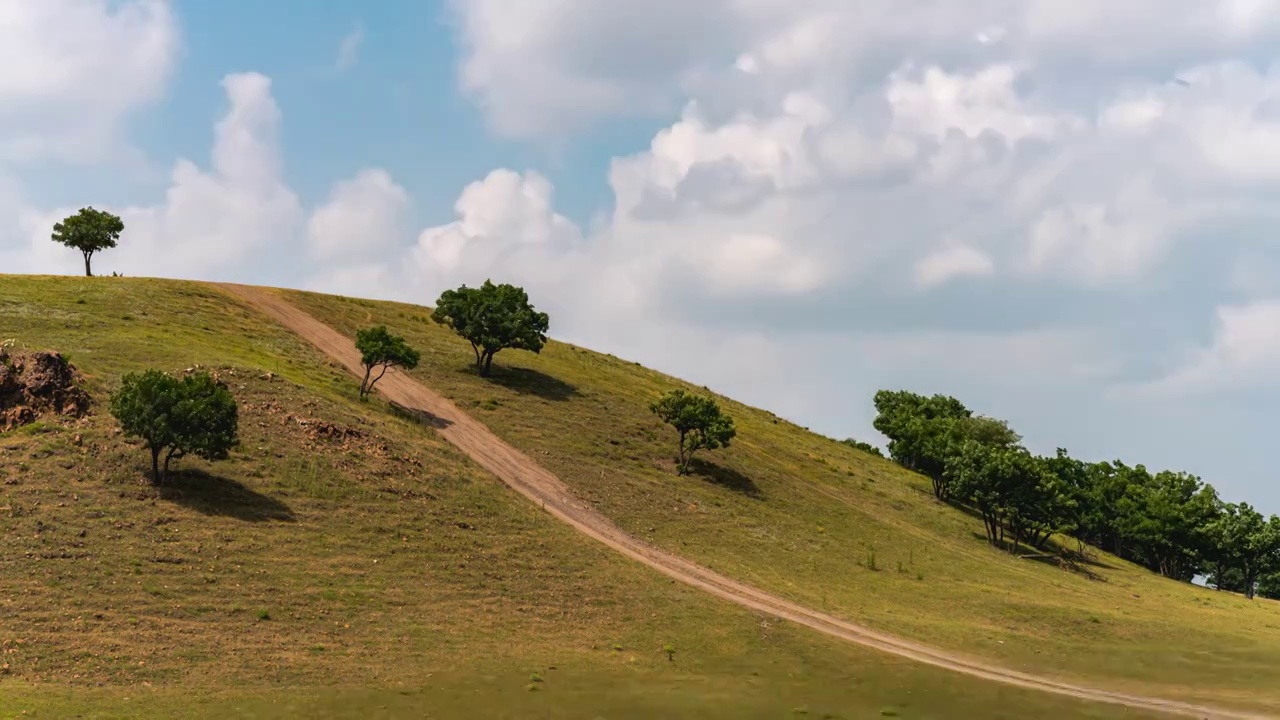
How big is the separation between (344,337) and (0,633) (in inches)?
2490

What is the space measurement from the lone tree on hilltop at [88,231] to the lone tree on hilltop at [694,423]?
67.5 metres

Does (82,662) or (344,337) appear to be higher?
(344,337)

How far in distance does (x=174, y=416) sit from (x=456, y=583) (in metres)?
18.4

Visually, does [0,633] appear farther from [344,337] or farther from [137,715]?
[344,337]

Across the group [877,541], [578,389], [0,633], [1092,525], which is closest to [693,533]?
[877,541]

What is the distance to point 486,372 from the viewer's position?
93625 mm

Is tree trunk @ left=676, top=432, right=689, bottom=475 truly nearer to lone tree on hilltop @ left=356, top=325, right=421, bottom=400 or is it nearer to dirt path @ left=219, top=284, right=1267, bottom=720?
dirt path @ left=219, top=284, right=1267, bottom=720

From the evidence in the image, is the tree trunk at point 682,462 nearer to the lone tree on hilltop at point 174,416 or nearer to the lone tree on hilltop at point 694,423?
the lone tree on hilltop at point 694,423

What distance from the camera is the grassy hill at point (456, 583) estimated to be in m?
36.8

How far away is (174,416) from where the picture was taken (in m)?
51.2

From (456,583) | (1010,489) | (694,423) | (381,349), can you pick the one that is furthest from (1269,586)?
(456,583)

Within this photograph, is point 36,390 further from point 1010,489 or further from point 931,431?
point 931,431

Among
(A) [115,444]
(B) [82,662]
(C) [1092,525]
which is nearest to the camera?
(B) [82,662]

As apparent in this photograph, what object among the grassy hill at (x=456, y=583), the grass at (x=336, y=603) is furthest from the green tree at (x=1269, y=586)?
the grass at (x=336, y=603)
